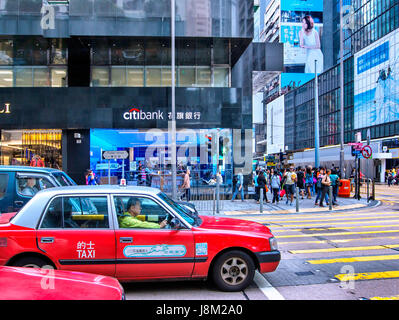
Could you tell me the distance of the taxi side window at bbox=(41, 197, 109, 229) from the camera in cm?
483

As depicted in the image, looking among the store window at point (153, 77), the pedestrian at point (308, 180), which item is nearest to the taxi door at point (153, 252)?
the pedestrian at point (308, 180)

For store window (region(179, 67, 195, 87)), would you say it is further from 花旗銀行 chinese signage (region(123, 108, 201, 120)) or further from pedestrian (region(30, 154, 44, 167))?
pedestrian (region(30, 154, 44, 167))

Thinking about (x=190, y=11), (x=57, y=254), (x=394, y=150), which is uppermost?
(x=190, y=11)

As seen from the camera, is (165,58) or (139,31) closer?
(139,31)

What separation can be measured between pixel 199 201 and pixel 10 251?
39.5 ft

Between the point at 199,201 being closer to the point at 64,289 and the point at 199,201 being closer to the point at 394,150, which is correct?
the point at 64,289

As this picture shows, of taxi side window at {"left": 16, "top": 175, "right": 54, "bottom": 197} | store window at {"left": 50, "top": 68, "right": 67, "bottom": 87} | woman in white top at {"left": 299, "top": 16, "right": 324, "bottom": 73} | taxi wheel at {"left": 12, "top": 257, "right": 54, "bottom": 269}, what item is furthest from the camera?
woman in white top at {"left": 299, "top": 16, "right": 324, "bottom": 73}

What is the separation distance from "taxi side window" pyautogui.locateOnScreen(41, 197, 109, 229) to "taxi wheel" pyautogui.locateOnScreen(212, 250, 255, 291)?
1696 millimetres

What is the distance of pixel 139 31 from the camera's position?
713 inches

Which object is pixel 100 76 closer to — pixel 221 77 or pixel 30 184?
pixel 221 77

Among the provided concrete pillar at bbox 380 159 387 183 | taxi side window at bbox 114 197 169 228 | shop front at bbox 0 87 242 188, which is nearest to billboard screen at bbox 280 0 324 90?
concrete pillar at bbox 380 159 387 183
